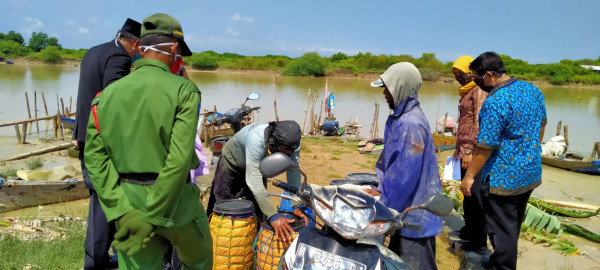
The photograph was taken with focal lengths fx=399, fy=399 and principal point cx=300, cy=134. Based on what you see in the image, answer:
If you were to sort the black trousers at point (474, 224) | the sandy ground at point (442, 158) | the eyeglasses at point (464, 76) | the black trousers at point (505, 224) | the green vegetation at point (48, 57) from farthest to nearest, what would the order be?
the green vegetation at point (48, 57) → the eyeglasses at point (464, 76) → the sandy ground at point (442, 158) → the black trousers at point (474, 224) → the black trousers at point (505, 224)

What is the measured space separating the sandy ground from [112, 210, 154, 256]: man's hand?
9.59 ft

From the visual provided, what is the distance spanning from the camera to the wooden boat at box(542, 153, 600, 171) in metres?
9.50

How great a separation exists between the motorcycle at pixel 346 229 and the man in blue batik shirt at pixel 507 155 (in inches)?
49.0

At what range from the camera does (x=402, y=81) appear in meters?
2.40

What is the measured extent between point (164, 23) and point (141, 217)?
0.90 metres

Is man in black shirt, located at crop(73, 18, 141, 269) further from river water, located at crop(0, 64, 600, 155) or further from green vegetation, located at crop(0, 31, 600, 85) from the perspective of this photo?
green vegetation, located at crop(0, 31, 600, 85)

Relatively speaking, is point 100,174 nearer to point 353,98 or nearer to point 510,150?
point 510,150

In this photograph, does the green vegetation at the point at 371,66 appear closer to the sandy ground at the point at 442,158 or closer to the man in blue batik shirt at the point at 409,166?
the sandy ground at the point at 442,158

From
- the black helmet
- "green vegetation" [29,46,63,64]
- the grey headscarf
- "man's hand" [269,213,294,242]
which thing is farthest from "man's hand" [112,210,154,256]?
"green vegetation" [29,46,63,64]

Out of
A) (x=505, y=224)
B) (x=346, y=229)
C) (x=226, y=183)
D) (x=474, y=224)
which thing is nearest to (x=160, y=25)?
(x=346, y=229)

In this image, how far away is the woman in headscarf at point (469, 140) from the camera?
12.3 feet

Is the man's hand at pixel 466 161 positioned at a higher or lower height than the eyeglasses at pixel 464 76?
lower

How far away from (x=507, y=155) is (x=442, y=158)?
25.8ft

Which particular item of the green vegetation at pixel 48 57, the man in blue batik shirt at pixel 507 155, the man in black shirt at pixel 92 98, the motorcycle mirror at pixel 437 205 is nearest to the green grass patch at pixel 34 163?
the man in black shirt at pixel 92 98
